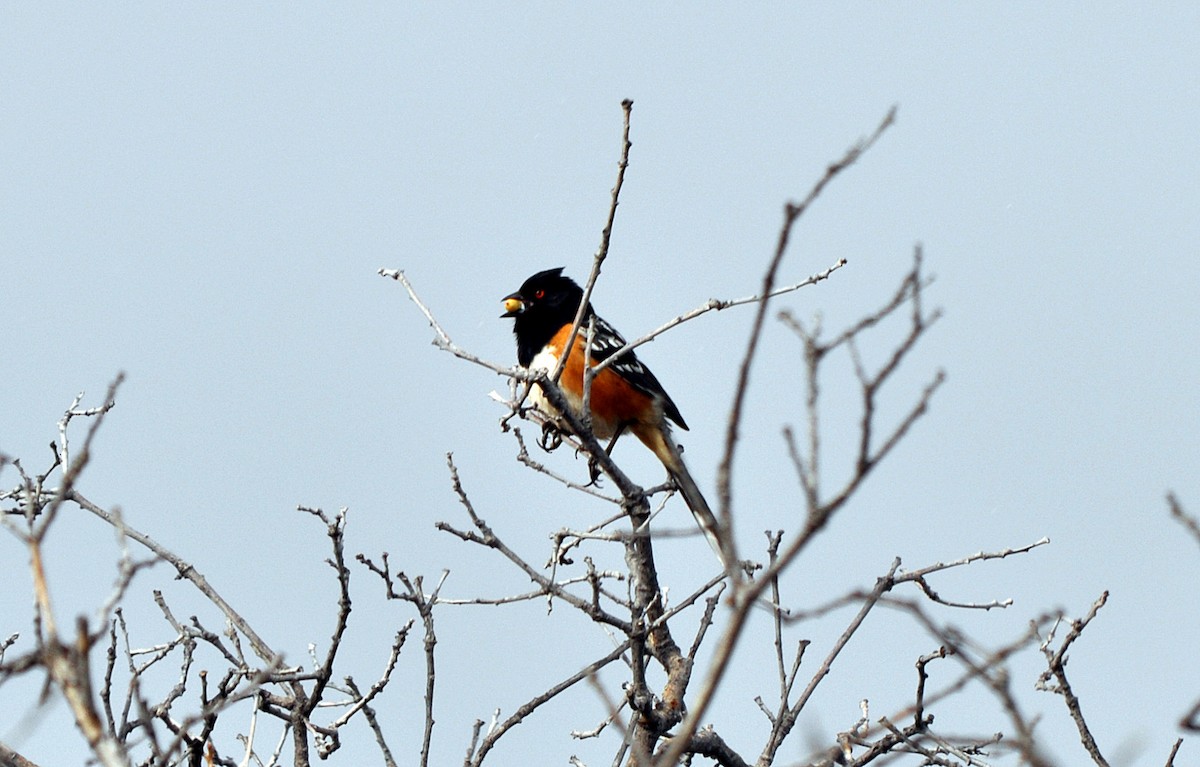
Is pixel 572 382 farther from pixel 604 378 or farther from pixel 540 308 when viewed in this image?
pixel 540 308

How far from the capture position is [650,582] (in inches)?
192

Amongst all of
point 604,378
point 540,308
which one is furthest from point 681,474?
point 540,308

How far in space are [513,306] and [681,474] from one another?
1445mm

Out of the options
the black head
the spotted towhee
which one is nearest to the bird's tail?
the spotted towhee

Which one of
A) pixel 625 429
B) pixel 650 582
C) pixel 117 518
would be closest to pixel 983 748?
pixel 650 582

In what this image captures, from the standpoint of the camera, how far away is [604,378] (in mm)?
6863

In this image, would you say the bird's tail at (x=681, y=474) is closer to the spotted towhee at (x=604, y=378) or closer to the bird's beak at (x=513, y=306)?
the spotted towhee at (x=604, y=378)

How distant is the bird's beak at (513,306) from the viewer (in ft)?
24.2

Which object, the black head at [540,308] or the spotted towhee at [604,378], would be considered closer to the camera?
the spotted towhee at [604,378]

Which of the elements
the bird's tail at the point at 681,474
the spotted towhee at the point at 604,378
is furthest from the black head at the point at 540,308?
the bird's tail at the point at 681,474

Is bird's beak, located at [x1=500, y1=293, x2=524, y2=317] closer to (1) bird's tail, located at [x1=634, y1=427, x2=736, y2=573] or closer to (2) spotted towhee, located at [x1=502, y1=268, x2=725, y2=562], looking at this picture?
(2) spotted towhee, located at [x1=502, y1=268, x2=725, y2=562]

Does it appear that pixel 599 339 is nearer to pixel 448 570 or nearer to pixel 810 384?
pixel 448 570

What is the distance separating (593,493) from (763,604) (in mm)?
673

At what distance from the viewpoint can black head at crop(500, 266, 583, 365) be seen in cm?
728
